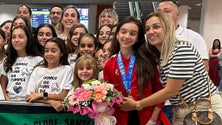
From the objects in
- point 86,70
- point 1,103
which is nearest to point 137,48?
point 86,70

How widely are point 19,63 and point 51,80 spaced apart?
0.53m

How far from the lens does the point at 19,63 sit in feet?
13.1

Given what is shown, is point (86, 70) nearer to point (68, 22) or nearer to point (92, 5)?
point (68, 22)

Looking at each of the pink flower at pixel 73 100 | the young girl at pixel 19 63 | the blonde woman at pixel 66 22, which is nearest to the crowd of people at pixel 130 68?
the young girl at pixel 19 63

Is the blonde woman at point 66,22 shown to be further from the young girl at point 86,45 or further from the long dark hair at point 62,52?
the long dark hair at point 62,52

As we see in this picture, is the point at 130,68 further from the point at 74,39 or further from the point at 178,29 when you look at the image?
the point at 74,39

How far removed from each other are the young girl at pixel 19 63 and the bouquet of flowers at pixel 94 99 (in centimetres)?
107

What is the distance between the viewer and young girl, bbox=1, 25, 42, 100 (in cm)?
389

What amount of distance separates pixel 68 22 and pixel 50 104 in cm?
197

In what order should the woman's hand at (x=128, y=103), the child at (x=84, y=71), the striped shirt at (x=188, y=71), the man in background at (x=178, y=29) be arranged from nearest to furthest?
the striped shirt at (x=188, y=71), the woman's hand at (x=128, y=103), the child at (x=84, y=71), the man in background at (x=178, y=29)

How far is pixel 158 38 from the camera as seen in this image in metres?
3.03

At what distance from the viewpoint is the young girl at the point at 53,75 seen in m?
3.65

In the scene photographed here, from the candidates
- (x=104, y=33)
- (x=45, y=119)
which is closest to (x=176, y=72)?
(x=45, y=119)

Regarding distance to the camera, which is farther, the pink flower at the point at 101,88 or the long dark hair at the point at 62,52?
the long dark hair at the point at 62,52
